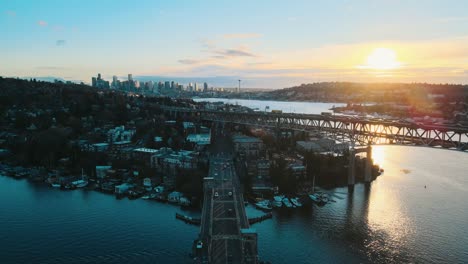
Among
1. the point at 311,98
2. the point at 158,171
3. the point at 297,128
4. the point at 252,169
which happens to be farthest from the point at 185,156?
the point at 311,98

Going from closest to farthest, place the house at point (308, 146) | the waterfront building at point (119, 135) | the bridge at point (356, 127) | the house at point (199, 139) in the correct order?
the bridge at point (356, 127) < the house at point (308, 146) < the house at point (199, 139) < the waterfront building at point (119, 135)

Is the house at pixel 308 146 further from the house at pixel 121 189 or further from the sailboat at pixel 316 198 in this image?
the house at pixel 121 189

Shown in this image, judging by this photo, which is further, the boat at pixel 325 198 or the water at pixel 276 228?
the boat at pixel 325 198

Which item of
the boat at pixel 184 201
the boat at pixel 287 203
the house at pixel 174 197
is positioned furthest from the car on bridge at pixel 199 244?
the boat at pixel 287 203

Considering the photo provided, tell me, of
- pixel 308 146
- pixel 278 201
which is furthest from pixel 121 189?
pixel 308 146

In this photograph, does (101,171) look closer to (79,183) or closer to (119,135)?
(79,183)

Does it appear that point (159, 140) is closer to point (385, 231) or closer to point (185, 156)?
point (185, 156)

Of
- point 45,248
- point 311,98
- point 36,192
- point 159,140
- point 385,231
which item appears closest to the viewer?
point 45,248
